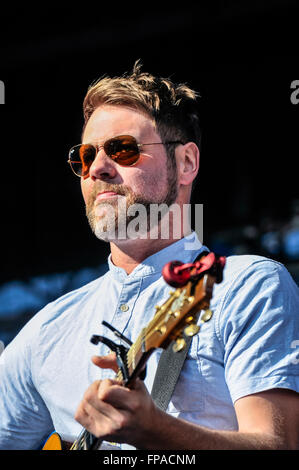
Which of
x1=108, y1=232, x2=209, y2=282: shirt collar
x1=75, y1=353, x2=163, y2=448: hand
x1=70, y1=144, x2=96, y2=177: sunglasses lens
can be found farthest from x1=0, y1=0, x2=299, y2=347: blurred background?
x1=75, y1=353, x2=163, y2=448: hand

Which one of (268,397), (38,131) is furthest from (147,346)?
(38,131)

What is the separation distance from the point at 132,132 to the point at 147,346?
1.00 m

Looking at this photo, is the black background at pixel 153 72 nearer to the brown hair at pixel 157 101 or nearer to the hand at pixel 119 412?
the brown hair at pixel 157 101

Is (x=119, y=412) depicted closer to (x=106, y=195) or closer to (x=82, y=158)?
(x=106, y=195)

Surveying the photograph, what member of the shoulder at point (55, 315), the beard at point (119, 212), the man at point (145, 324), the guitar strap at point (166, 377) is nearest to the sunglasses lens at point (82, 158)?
the man at point (145, 324)

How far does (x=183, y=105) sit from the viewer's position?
2.46m

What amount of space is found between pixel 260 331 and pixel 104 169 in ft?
2.65

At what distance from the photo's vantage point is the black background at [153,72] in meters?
3.75

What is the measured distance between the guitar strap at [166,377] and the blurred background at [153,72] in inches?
→ 95.8

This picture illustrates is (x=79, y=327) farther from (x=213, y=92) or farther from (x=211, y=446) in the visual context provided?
(x=213, y=92)

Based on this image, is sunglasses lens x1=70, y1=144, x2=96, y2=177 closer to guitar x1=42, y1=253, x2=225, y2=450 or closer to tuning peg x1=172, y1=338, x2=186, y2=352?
guitar x1=42, y1=253, x2=225, y2=450

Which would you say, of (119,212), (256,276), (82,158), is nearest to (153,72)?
(82,158)

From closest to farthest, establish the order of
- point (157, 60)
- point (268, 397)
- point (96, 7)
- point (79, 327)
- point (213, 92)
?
point (268, 397) → point (79, 327) → point (96, 7) → point (157, 60) → point (213, 92)

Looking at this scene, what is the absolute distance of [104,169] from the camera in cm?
217
